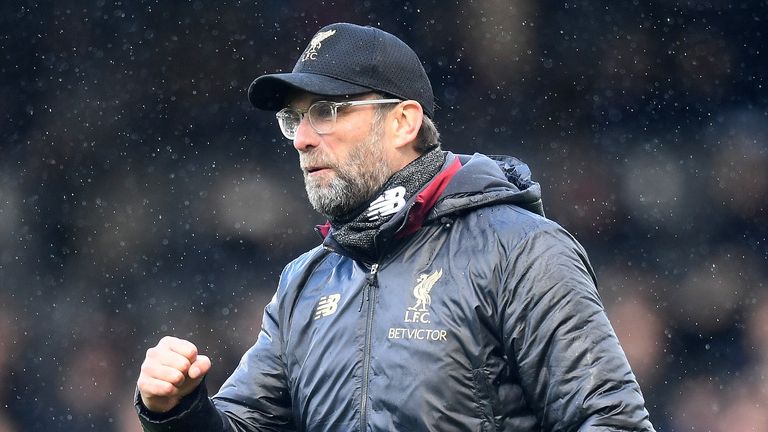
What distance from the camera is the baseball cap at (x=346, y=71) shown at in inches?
90.7

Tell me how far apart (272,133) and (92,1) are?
123 centimetres

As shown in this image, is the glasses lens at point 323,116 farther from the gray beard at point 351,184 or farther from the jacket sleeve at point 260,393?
the jacket sleeve at point 260,393

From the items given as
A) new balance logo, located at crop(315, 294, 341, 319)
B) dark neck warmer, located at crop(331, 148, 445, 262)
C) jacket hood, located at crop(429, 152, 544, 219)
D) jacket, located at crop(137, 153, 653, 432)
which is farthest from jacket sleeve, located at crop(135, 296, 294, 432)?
jacket hood, located at crop(429, 152, 544, 219)

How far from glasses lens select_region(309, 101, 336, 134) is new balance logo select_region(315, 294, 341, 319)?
0.35 m

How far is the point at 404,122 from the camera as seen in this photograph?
94.8 inches

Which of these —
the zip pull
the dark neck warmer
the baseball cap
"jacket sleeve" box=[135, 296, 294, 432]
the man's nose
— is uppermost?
the baseball cap

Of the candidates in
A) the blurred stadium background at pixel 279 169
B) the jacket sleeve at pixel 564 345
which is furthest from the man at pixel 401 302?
the blurred stadium background at pixel 279 169

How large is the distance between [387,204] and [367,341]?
32 centimetres

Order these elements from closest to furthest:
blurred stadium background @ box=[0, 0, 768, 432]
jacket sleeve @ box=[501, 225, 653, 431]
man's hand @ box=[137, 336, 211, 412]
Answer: jacket sleeve @ box=[501, 225, 653, 431] → man's hand @ box=[137, 336, 211, 412] → blurred stadium background @ box=[0, 0, 768, 432]

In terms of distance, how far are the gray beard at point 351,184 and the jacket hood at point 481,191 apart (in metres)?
0.18

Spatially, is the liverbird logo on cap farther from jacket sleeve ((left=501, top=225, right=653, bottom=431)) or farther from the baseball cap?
jacket sleeve ((left=501, top=225, right=653, bottom=431))

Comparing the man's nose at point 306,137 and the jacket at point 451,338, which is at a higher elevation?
the man's nose at point 306,137

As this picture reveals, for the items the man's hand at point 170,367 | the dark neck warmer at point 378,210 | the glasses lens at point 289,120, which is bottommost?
the man's hand at point 170,367

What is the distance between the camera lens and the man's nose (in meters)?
2.33
